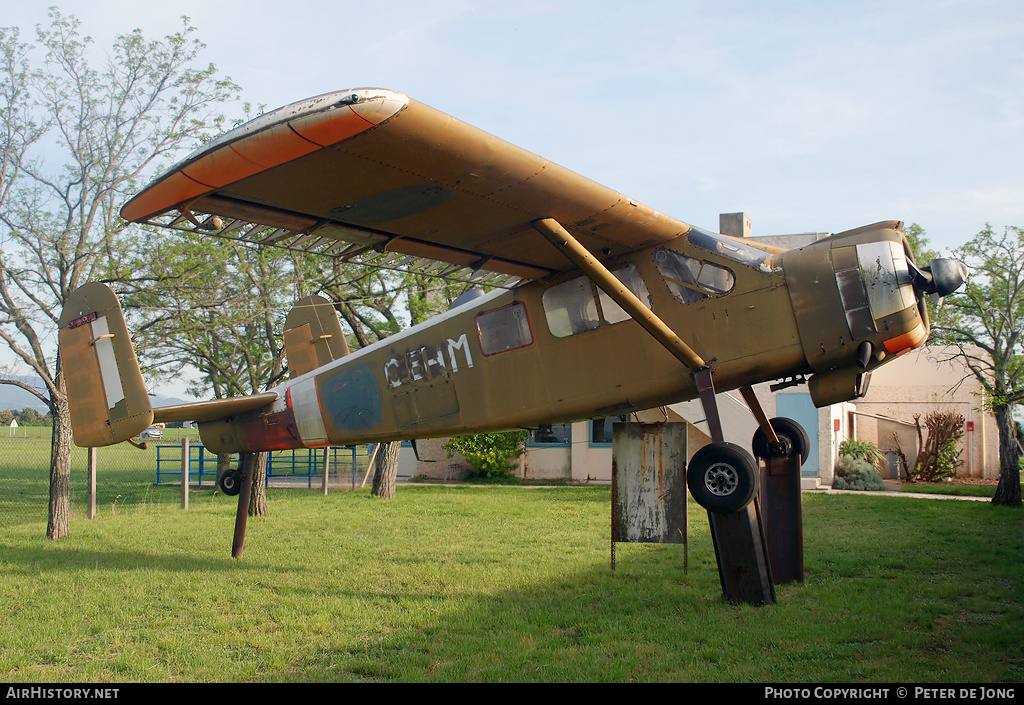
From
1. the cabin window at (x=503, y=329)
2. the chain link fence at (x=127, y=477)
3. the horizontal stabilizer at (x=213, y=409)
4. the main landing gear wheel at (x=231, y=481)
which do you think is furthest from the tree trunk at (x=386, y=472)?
the cabin window at (x=503, y=329)

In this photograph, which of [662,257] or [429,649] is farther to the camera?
[662,257]

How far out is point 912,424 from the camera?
984 inches

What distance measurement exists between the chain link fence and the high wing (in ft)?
29.2

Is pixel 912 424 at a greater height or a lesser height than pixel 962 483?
greater

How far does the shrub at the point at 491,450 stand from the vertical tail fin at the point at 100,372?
1282cm

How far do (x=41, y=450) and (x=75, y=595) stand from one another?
97.8 ft

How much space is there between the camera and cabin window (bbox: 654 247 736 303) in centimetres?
717

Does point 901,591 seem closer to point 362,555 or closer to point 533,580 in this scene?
point 533,580

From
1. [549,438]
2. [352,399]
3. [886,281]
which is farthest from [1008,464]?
[352,399]

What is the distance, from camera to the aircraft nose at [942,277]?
648 cm

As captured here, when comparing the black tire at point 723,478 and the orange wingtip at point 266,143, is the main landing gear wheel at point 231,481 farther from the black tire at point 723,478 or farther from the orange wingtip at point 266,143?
the black tire at point 723,478

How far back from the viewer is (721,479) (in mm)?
6871

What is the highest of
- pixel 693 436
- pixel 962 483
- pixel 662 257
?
pixel 662 257

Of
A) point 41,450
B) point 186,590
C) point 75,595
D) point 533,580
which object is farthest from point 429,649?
point 41,450
